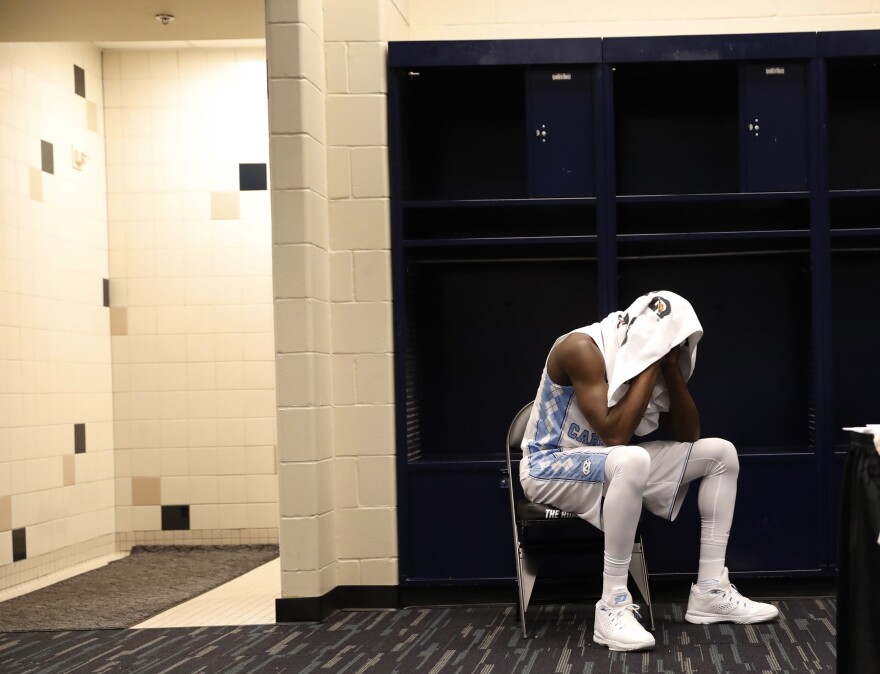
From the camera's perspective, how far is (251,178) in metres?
6.47

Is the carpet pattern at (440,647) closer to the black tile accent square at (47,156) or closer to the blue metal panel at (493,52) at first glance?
the blue metal panel at (493,52)

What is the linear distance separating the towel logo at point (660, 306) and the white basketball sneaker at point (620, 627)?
3.11 ft

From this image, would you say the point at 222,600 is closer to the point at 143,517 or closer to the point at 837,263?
the point at 143,517

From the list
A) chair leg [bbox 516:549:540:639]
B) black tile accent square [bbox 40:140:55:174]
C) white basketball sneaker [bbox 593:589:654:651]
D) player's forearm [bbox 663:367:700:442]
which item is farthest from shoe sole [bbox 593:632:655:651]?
black tile accent square [bbox 40:140:55:174]

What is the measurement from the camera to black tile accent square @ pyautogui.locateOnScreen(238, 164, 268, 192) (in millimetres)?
6469

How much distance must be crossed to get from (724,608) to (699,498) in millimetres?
394

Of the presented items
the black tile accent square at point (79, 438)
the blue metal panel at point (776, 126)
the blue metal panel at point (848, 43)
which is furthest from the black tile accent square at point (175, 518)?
the blue metal panel at point (848, 43)

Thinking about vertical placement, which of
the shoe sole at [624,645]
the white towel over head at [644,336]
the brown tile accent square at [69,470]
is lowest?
the shoe sole at [624,645]

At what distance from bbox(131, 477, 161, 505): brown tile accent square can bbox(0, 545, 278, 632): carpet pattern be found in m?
0.27

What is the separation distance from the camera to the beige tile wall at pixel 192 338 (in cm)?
643

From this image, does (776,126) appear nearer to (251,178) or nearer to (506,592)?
(506,592)

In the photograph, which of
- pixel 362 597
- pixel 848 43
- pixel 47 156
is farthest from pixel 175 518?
pixel 848 43

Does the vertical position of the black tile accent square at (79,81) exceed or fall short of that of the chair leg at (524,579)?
it exceeds it

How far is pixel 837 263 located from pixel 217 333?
3.44 meters
